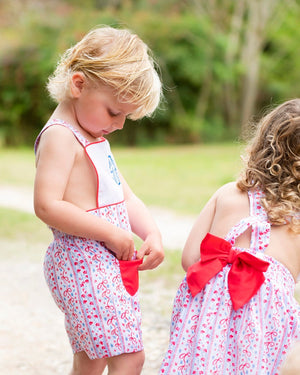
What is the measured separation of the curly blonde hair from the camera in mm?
2191

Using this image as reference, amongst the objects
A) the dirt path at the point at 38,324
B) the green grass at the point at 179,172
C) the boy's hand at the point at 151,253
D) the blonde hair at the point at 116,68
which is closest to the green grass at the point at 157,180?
the green grass at the point at 179,172

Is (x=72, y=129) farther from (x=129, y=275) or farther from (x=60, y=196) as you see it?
(x=129, y=275)

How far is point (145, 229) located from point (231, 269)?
379 millimetres

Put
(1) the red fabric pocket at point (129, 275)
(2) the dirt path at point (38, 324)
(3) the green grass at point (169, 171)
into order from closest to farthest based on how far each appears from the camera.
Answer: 1. (1) the red fabric pocket at point (129, 275)
2. (2) the dirt path at point (38, 324)
3. (3) the green grass at point (169, 171)

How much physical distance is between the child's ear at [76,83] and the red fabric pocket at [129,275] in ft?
1.95

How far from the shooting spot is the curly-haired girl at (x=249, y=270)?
6.78 feet

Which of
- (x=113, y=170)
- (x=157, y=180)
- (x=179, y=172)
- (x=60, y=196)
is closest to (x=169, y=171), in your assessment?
(x=179, y=172)

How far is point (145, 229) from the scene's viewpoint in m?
2.35

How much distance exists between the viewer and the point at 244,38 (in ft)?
79.7

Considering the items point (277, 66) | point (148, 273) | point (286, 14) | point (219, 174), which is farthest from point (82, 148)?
point (277, 66)

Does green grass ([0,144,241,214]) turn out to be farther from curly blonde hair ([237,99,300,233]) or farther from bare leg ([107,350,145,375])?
bare leg ([107,350,145,375])

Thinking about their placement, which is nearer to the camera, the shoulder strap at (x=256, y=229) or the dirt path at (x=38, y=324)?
the shoulder strap at (x=256, y=229)

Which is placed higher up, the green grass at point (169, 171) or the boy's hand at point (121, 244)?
the boy's hand at point (121, 244)

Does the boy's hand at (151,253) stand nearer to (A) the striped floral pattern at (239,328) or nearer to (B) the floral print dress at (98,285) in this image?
(B) the floral print dress at (98,285)
